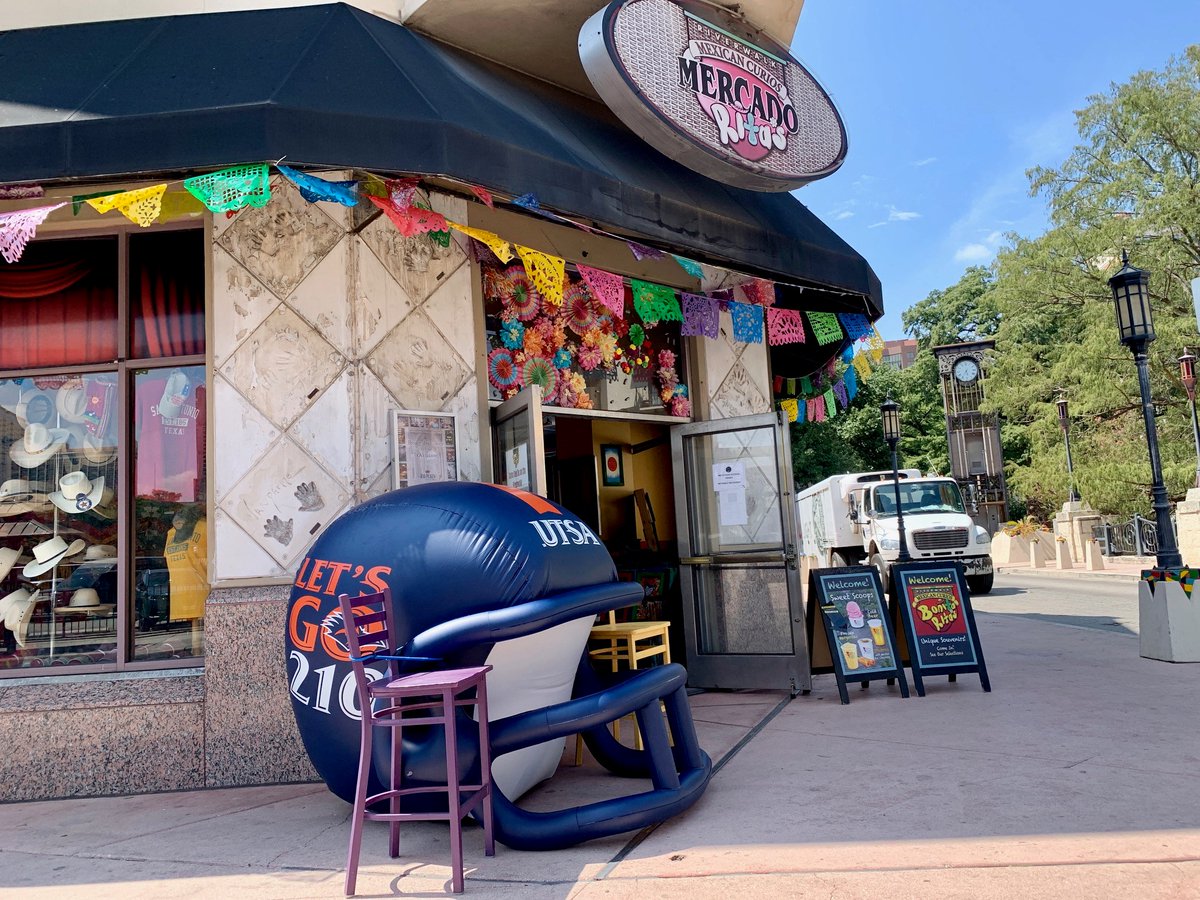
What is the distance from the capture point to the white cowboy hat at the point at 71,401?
6.16 m

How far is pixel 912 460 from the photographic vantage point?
48.7 metres

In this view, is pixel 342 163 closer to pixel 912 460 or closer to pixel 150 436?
pixel 150 436

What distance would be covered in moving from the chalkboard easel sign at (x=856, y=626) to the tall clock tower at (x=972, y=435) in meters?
39.2

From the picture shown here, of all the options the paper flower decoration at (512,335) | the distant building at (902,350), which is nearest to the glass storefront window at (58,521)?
the paper flower decoration at (512,335)

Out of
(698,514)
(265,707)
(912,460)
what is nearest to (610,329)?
(698,514)

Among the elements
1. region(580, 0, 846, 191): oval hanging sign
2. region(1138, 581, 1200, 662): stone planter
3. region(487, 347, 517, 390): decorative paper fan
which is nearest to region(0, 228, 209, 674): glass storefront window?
region(487, 347, 517, 390): decorative paper fan

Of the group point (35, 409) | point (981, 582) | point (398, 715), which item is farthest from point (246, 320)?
point (981, 582)

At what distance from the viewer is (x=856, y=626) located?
23.9 ft

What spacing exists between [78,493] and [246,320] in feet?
5.46

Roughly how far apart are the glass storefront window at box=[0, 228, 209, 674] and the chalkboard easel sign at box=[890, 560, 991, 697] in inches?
205

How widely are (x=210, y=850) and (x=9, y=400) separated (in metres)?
3.64

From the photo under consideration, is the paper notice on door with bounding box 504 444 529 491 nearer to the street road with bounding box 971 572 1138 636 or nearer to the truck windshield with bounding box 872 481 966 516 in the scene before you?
the street road with bounding box 971 572 1138 636

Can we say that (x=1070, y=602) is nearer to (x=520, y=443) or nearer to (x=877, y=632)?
(x=877, y=632)

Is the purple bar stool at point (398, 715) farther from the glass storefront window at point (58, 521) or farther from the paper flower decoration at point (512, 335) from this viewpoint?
the paper flower decoration at point (512, 335)
